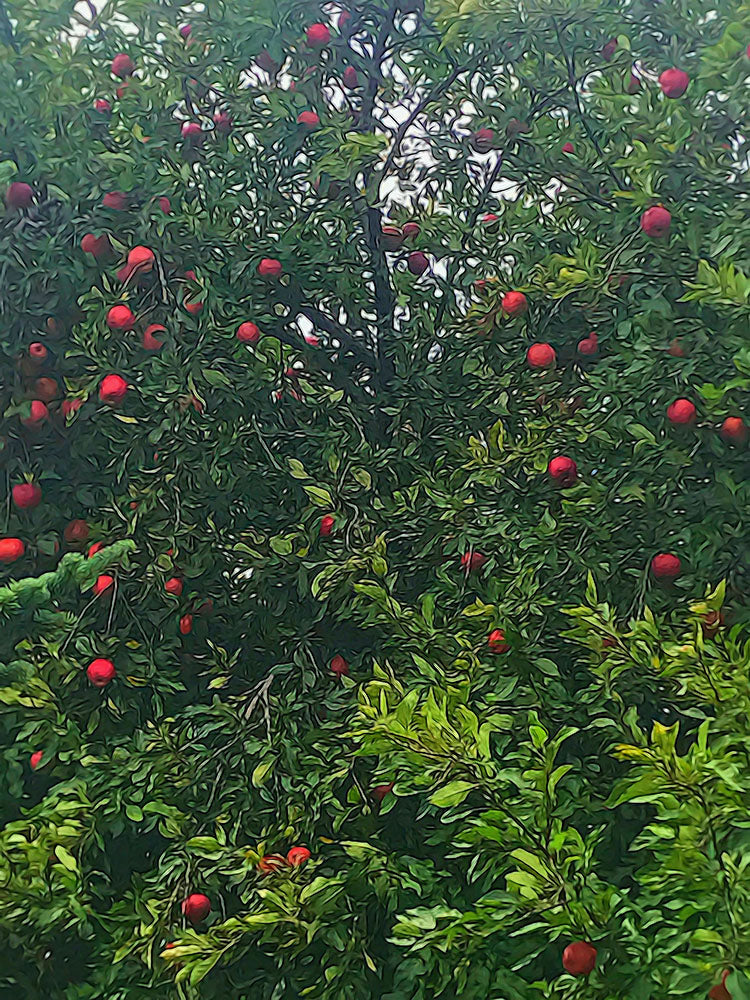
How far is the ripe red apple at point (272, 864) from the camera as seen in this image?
149 cm

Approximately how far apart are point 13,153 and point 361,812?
1434 millimetres

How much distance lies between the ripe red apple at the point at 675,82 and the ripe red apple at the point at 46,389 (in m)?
1.33

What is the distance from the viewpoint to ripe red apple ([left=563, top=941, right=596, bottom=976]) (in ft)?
3.94

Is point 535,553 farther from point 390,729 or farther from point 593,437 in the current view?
point 390,729

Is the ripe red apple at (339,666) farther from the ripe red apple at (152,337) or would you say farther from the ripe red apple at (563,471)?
the ripe red apple at (152,337)

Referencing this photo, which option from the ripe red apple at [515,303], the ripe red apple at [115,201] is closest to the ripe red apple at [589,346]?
the ripe red apple at [515,303]

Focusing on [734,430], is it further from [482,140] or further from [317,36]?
[317,36]

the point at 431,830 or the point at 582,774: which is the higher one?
the point at 582,774

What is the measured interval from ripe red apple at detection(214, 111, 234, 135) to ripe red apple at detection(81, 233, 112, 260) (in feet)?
1.07

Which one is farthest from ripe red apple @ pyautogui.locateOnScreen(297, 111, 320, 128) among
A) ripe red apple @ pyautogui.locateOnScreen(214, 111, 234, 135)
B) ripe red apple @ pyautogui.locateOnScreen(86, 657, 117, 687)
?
ripe red apple @ pyautogui.locateOnScreen(86, 657, 117, 687)

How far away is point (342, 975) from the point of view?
4.93 ft

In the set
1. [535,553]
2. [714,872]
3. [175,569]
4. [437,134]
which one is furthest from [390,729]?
[437,134]

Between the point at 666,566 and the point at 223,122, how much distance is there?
1.26 meters

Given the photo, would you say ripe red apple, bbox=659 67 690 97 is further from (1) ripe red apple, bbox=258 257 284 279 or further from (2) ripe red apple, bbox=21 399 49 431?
(2) ripe red apple, bbox=21 399 49 431
